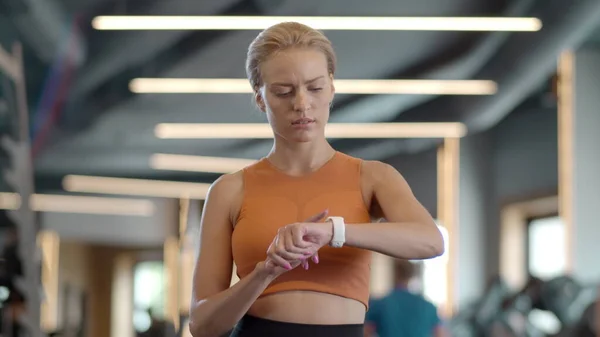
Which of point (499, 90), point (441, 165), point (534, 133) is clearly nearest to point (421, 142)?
point (441, 165)

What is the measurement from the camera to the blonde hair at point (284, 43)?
4.68 ft

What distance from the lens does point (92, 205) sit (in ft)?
50.6

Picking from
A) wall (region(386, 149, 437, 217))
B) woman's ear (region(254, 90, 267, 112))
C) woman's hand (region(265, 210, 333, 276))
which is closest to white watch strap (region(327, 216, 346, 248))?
woman's hand (region(265, 210, 333, 276))

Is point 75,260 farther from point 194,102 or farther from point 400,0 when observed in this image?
point 400,0

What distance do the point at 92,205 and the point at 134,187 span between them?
1.27 m

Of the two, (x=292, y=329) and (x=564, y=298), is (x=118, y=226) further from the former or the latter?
(x=292, y=329)

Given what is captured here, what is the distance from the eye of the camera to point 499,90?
27.6ft

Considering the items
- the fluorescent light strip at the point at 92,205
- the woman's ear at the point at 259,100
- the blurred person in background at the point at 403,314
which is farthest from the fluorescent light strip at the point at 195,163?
the woman's ear at the point at 259,100

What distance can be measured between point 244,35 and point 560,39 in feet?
6.82

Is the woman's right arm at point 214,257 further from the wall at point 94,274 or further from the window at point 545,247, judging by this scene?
the wall at point 94,274

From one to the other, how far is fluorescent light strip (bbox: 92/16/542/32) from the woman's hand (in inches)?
199

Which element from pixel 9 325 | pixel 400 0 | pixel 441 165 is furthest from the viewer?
pixel 441 165

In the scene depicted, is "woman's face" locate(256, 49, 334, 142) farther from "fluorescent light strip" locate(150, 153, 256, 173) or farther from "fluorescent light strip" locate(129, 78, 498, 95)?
"fluorescent light strip" locate(150, 153, 256, 173)

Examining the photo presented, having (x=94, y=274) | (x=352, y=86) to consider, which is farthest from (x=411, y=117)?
(x=94, y=274)
